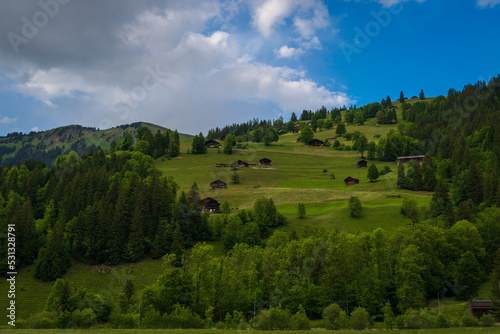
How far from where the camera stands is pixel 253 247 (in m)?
79.2

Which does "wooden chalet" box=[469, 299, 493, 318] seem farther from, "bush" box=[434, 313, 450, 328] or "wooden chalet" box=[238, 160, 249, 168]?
"wooden chalet" box=[238, 160, 249, 168]

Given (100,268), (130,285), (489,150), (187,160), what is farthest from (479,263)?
(187,160)

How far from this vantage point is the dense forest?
4803 cm

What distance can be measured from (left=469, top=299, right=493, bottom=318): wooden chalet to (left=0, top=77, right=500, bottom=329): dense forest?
5.08 metres

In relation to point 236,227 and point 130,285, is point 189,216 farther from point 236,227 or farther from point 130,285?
point 130,285

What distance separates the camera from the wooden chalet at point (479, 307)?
45.8 meters

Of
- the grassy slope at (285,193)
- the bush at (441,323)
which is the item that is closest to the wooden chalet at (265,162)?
the grassy slope at (285,193)

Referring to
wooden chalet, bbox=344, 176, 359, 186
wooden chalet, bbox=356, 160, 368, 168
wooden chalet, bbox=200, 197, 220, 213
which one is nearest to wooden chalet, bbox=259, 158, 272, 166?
wooden chalet, bbox=356, 160, 368, 168

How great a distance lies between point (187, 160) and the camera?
171 metres

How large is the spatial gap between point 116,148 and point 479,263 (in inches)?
7004

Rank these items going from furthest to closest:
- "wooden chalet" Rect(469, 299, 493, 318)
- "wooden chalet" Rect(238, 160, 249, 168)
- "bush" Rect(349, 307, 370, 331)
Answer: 1. "wooden chalet" Rect(238, 160, 249, 168)
2. "wooden chalet" Rect(469, 299, 493, 318)
3. "bush" Rect(349, 307, 370, 331)

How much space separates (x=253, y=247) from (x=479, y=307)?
44439 millimetres

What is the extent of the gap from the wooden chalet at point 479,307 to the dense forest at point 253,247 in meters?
5.08

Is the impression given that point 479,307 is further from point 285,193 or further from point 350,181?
point 350,181
